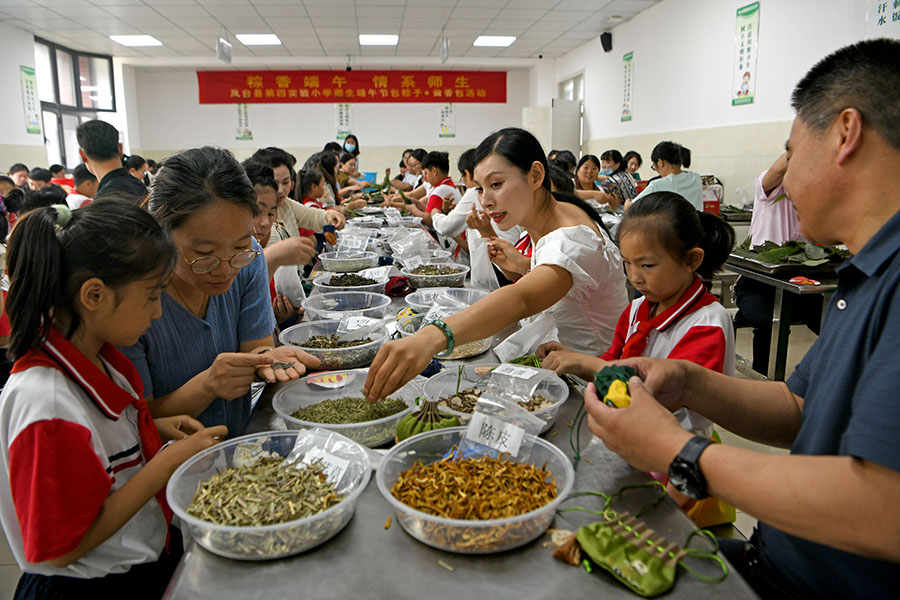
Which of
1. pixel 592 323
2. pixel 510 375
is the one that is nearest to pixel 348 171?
pixel 592 323

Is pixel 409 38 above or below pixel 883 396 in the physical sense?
above

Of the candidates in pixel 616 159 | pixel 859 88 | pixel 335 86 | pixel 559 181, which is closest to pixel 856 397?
pixel 859 88

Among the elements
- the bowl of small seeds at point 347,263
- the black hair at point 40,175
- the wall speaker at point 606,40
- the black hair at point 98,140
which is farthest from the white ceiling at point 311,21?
the bowl of small seeds at point 347,263

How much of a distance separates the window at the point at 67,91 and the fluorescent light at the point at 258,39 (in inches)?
134

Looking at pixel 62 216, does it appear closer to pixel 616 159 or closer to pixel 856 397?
pixel 856 397

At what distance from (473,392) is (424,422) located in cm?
29

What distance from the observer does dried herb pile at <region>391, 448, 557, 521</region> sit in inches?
37.9

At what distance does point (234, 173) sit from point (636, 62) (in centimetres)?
879

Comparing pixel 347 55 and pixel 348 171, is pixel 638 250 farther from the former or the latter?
pixel 347 55

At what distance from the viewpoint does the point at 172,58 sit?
39.1ft

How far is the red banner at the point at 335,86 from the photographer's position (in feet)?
43.5

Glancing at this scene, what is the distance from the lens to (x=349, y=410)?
1357mm

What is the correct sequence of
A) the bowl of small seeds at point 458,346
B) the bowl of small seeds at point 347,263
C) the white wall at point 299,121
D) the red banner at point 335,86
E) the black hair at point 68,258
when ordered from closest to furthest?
1. the black hair at point 68,258
2. the bowl of small seeds at point 458,346
3. the bowl of small seeds at point 347,263
4. the red banner at point 335,86
5. the white wall at point 299,121

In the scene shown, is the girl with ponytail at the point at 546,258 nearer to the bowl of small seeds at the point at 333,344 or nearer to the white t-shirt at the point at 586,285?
the white t-shirt at the point at 586,285
